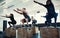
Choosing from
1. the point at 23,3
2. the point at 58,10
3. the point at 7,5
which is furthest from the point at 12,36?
the point at 7,5

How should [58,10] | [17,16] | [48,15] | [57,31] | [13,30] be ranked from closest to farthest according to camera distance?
[57,31], [48,15], [13,30], [58,10], [17,16]

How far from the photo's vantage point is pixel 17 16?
10.0 m

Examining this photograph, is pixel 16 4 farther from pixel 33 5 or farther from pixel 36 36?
pixel 36 36

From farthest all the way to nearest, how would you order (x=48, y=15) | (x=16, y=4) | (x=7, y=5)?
(x=7, y=5) < (x=16, y=4) < (x=48, y=15)

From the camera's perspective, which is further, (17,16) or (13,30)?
(17,16)

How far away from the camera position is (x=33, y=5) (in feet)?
31.4

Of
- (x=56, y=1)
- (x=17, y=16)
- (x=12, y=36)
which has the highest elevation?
(x=56, y=1)

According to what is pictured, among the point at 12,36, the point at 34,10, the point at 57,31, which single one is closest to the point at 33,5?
the point at 34,10

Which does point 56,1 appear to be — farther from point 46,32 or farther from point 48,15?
point 46,32

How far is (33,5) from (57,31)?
214 inches

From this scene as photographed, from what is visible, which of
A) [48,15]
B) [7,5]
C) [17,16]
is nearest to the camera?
[48,15]

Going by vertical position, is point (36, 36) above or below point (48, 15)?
below

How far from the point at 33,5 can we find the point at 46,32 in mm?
5212

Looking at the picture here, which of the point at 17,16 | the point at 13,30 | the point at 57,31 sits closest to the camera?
the point at 57,31
